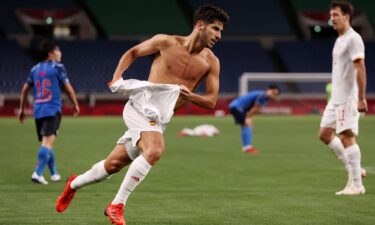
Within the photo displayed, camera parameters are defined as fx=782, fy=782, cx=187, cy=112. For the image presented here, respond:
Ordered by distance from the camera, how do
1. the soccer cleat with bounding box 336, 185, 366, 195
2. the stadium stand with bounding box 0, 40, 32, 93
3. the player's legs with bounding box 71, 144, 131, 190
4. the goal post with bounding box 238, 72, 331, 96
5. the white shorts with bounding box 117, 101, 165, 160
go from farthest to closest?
the stadium stand with bounding box 0, 40, 32, 93
the goal post with bounding box 238, 72, 331, 96
the soccer cleat with bounding box 336, 185, 366, 195
the player's legs with bounding box 71, 144, 131, 190
the white shorts with bounding box 117, 101, 165, 160

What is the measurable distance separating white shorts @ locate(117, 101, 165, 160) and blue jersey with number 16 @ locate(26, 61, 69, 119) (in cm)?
393

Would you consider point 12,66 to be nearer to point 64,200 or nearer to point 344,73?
point 344,73

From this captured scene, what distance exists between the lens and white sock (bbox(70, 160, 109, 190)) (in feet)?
24.0

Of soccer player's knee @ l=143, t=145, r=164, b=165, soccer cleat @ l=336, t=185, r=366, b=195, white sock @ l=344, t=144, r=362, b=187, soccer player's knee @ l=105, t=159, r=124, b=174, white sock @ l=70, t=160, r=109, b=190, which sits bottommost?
soccer cleat @ l=336, t=185, r=366, b=195

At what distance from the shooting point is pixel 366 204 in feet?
27.9

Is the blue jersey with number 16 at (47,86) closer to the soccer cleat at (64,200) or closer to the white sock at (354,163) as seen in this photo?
the soccer cleat at (64,200)

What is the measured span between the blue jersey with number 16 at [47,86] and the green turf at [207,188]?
1.04 m

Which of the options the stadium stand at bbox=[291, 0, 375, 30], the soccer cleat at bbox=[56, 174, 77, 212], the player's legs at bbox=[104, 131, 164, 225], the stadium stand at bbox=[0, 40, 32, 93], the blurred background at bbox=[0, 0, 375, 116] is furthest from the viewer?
the stadium stand at bbox=[291, 0, 375, 30]

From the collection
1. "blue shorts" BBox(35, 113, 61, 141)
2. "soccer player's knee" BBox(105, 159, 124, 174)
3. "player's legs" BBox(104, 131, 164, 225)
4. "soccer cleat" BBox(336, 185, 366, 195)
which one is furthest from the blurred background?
"player's legs" BBox(104, 131, 164, 225)

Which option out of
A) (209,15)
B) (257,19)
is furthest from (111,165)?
(257,19)

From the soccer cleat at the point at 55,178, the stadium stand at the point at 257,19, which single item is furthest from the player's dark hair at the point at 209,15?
the stadium stand at the point at 257,19

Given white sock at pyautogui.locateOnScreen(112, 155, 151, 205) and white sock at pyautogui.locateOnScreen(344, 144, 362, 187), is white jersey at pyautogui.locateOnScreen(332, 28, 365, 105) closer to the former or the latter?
white sock at pyautogui.locateOnScreen(344, 144, 362, 187)

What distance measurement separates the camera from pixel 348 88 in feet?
31.4

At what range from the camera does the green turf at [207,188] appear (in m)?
7.58
